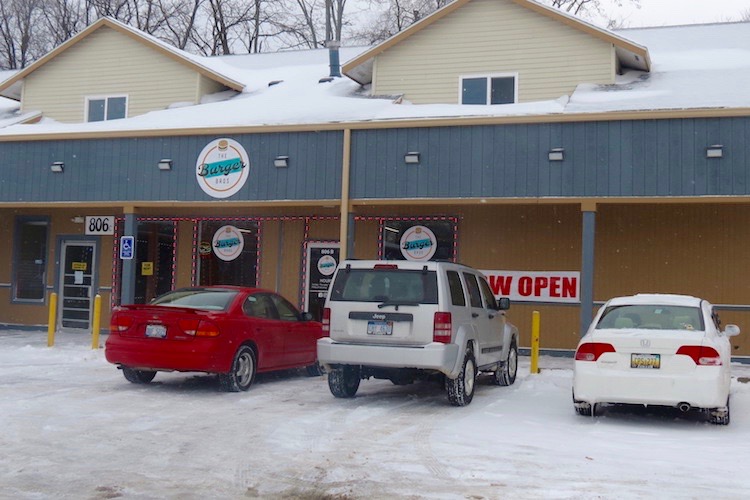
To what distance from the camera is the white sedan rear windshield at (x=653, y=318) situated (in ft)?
31.9

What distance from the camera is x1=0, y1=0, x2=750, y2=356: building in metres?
14.8

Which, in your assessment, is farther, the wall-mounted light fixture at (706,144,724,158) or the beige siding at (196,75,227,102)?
the beige siding at (196,75,227,102)

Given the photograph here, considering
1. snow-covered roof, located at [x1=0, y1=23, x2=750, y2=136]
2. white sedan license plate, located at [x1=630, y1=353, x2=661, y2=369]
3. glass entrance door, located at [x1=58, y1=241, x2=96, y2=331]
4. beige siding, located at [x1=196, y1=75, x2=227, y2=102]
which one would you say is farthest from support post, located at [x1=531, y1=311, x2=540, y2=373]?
glass entrance door, located at [x1=58, y1=241, x2=96, y2=331]

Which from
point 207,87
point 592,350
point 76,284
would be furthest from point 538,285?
point 76,284

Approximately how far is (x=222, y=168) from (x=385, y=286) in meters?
7.38

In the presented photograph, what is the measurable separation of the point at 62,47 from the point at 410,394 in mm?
15914

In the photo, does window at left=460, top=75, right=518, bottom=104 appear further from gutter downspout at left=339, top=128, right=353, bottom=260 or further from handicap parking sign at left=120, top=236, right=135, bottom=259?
handicap parking sign at left=120, top=236, right=135, bottom=259

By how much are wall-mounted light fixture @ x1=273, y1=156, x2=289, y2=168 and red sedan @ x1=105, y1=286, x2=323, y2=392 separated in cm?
449

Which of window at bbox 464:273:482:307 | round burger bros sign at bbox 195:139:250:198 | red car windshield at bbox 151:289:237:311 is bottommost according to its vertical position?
red car windshield at bbox 151:289:237:311

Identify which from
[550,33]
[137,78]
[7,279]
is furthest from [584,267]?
[7,279]

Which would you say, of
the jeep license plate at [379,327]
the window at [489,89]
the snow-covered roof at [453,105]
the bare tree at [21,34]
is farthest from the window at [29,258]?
the bare tree at [21,34]

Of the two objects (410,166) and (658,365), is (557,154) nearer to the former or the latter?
(410,166)

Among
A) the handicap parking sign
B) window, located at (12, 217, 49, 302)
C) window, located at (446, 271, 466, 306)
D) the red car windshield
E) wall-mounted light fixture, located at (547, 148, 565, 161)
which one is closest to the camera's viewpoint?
window, located at (446, 271, 466, 306)

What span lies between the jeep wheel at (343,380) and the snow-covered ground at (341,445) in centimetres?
17
